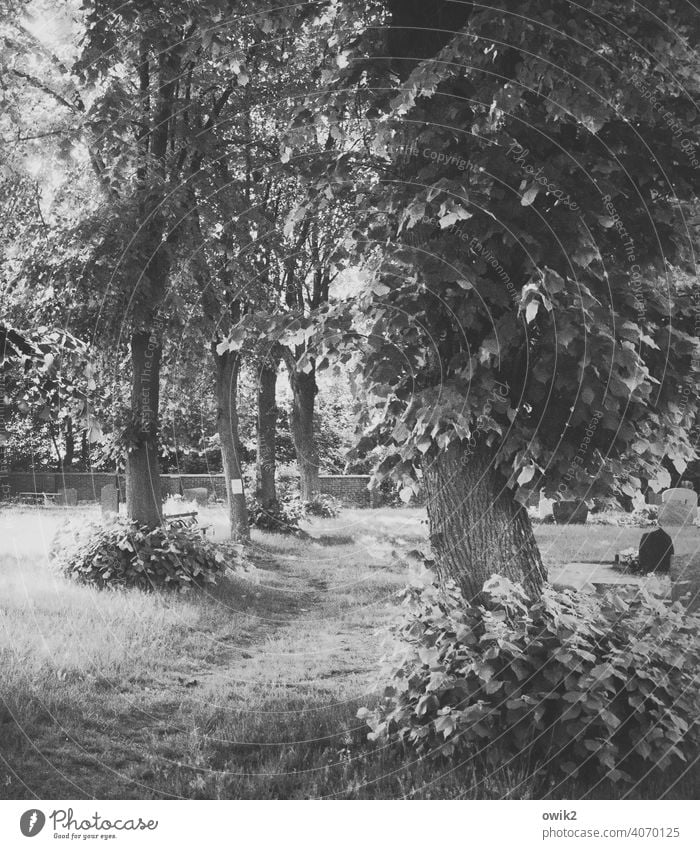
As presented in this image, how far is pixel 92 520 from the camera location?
1001 centimetres

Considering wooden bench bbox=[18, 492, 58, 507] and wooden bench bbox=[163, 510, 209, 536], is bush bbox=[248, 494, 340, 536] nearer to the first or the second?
wooden bench bbox=[163, 510, 209, 536]

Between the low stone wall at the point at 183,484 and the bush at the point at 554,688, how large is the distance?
6.90 ft

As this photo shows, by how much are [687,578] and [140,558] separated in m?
7.83

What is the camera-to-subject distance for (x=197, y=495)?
480 inches

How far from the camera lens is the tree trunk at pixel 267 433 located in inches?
349

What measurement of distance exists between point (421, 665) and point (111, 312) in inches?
243

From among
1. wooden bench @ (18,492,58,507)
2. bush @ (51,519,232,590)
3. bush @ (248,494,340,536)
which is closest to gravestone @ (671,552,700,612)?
bush @ (248,494,340,536)

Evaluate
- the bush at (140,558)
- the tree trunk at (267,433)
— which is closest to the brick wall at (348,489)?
the tree trunk at (267,433)

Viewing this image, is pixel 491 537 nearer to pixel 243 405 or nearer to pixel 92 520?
pixel 243 405

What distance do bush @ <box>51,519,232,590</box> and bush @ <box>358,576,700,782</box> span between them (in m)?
4.73

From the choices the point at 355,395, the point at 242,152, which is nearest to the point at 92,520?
the point at 242,152

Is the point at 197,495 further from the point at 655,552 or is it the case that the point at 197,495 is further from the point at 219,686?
the point at 655,552

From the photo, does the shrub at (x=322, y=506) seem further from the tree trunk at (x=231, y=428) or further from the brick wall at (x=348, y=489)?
the tree trunk at (x=231, y=428)

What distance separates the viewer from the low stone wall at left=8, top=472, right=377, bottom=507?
757cm
